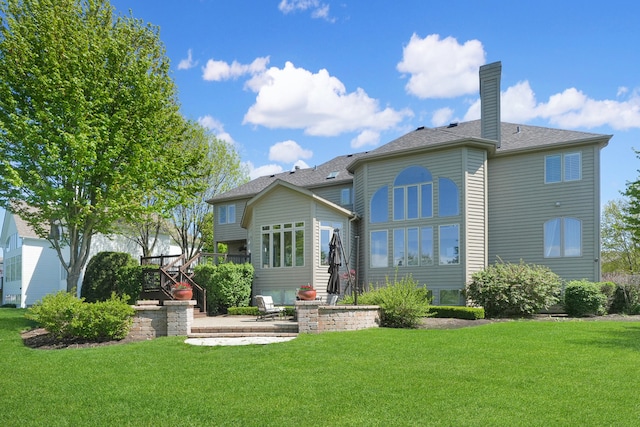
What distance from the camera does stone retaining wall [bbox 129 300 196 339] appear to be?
1251 cm

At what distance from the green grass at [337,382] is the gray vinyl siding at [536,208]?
26.8ft

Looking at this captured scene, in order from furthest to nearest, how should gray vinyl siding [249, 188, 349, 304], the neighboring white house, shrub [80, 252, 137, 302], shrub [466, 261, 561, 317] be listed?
the neighboring white house < shrub [80, 252, 137, 302] < gray vinyl siding [249, 188, 349, 304] < shrub [466, 261, 561, 317]

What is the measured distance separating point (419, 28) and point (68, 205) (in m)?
12.2

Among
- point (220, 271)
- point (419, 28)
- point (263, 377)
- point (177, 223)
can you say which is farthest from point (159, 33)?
point (263, 377)

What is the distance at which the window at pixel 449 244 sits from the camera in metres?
19.3

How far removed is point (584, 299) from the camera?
16.9 m

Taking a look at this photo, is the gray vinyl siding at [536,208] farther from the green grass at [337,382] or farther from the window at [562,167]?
the green grass at [337,382]

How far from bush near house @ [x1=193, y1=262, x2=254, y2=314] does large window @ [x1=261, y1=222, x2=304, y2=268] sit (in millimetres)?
2084

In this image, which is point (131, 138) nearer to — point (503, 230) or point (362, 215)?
point (362, 215)

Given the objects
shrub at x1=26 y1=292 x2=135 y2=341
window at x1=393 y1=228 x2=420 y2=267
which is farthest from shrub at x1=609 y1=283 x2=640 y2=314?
shrub at x1=26 y1=292 x2=135 y2=341

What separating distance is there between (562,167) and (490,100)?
3979 mm

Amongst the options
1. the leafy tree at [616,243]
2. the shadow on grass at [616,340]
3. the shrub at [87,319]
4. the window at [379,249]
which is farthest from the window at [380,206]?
the leafy tree at [616,243]

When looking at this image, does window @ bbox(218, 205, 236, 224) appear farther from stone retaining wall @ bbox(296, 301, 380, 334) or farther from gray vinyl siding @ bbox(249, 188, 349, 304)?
stone retaining wall @ bbox(296, 301, 380, 334)

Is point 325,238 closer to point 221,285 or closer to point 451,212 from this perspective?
point 221,285
